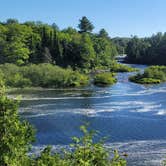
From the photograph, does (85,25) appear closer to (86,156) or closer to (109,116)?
(109,116)

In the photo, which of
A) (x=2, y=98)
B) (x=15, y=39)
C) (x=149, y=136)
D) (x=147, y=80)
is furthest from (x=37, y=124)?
(x=15, y=39)

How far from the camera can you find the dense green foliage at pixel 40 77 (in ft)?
227

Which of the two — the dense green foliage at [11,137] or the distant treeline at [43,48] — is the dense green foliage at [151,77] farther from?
the dense green foliage at [11,137]

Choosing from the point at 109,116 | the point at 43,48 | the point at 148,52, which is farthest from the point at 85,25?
the point at 109,116

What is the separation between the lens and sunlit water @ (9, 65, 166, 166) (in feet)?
101

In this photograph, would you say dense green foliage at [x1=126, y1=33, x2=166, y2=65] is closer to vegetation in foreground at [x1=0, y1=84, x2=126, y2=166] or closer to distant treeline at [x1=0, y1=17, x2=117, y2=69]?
distant treeline at [x1=0, y1=17, x2=117, y2=69]

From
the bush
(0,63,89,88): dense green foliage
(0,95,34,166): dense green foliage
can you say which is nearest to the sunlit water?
(0,63,89,88): dense green foliage

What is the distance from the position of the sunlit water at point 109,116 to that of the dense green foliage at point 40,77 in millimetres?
5315

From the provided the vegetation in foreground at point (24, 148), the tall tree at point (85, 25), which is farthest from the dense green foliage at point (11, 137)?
the tall tree at point (85, 25)

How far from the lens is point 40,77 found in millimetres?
71875

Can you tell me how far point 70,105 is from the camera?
49.4m

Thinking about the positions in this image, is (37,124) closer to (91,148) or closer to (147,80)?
(91,148)

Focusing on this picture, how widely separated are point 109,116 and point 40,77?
3147cm

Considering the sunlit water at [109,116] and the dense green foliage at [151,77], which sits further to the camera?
the dense green foliage at [151,77]
